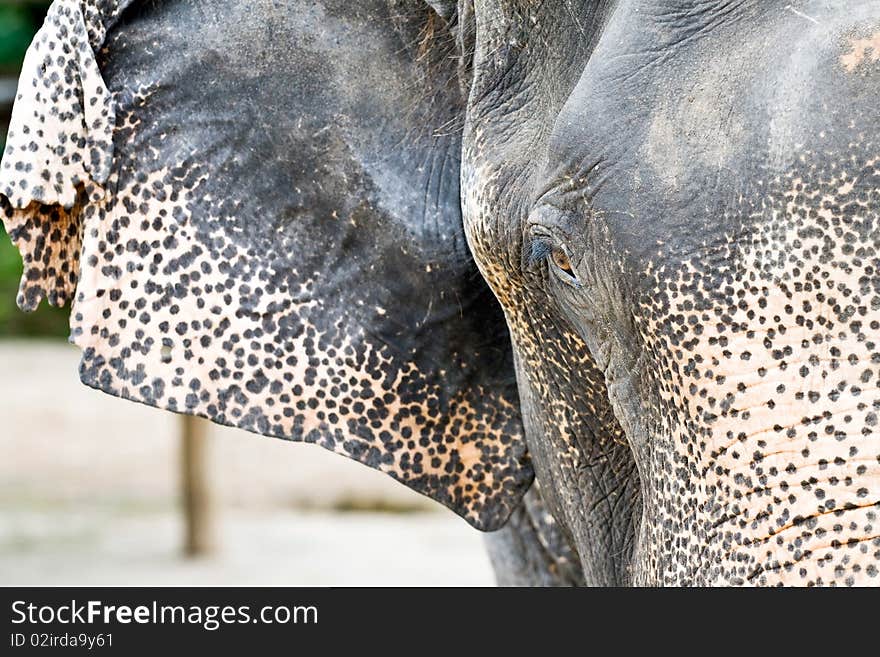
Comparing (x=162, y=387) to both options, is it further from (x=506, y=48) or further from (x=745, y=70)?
(x=745, y=70)

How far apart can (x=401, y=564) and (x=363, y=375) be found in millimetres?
3285

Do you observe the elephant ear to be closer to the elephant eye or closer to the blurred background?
the elephant eye

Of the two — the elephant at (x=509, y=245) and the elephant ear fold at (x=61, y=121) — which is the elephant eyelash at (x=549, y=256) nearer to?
the elephant at (x=509, y=245)

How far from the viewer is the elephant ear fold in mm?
1740

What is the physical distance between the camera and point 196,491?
511 cm

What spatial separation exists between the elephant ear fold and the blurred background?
122 inches

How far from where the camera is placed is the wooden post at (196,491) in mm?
5102

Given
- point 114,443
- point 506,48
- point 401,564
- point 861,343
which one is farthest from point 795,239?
point 114,443

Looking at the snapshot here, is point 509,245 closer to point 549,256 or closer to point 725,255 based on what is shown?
point 549,256

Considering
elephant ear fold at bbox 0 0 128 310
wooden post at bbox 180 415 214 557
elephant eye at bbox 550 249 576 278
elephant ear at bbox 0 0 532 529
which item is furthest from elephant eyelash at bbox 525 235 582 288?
wooden post at bbox 180 415 214 557

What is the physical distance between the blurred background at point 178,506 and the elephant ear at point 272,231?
2.96 metres

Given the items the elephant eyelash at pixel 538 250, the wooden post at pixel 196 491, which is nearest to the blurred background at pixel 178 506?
the wooden post at pixel 196 491

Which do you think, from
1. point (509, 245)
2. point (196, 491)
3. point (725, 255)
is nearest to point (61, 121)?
point (509, 245)

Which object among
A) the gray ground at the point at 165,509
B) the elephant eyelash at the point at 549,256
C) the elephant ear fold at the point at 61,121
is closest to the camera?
the elephant eyelash at the point at 549,256
